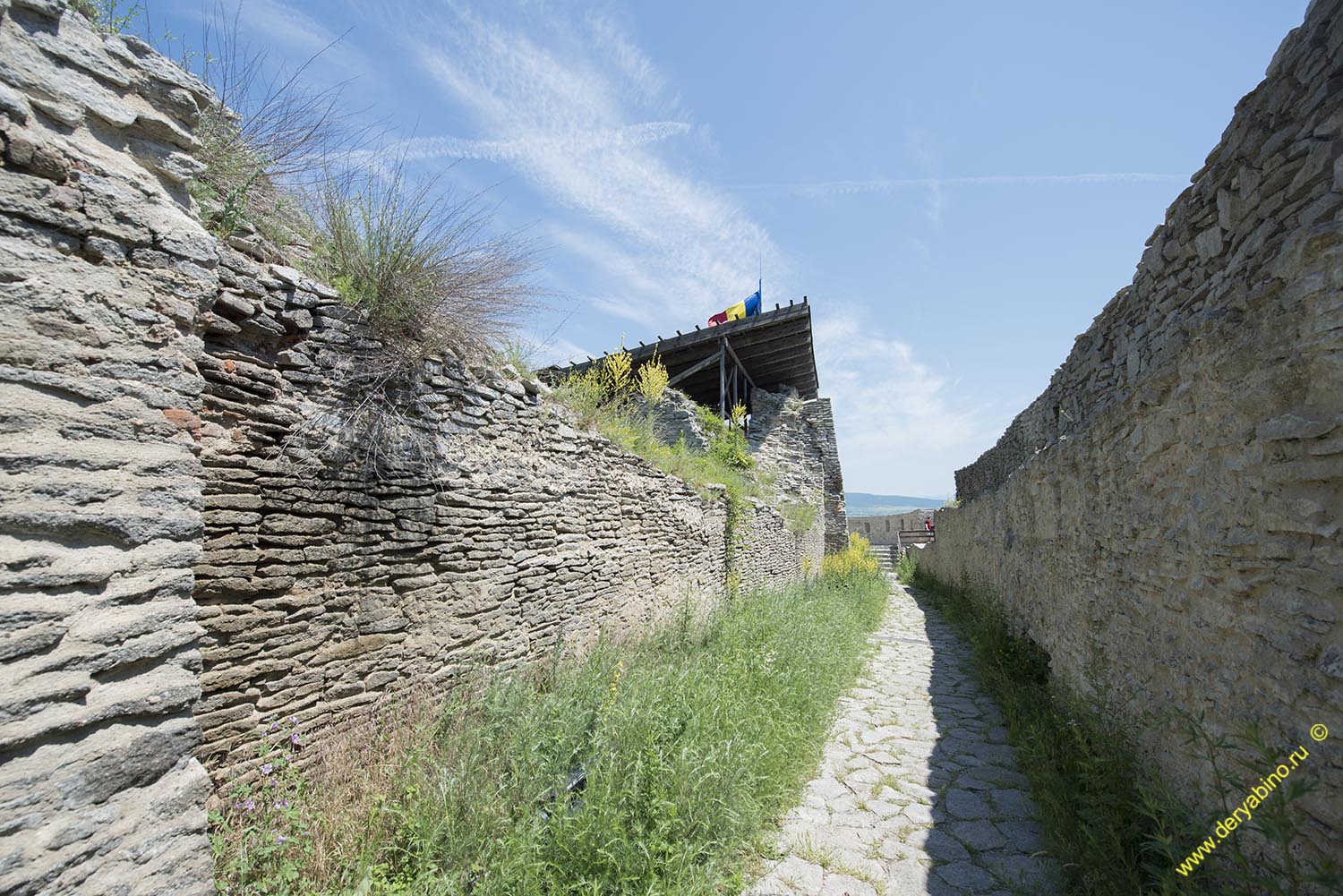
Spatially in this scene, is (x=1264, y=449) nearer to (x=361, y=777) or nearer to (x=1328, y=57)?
(x=1328, y=57)

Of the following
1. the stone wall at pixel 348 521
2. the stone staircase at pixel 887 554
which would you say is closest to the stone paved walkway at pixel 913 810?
the stone wall at pixel 348 521

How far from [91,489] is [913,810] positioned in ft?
15.2

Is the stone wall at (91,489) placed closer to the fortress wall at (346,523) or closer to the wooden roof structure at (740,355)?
the fortress wall at (346,523)

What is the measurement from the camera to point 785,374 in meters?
20.4

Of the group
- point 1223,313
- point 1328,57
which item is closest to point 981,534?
point 1223,313

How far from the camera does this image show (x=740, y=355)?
18.2 metres

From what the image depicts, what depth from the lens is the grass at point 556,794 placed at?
2.51m

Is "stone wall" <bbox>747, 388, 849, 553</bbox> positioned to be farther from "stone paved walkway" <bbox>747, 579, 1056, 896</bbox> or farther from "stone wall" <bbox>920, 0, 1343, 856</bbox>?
"stone wall" <bbox>920, 0, 1343, 856</bbox>

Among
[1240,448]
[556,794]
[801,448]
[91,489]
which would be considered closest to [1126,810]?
[1240,448]

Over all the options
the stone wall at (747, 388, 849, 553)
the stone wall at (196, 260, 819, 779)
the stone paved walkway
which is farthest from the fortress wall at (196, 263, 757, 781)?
the stone wall at (747, 388, 849, 553)

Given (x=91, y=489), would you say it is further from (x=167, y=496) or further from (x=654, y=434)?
(x=654, y=434)

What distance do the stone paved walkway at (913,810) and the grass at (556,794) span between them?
248 mm

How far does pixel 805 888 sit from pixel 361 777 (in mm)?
2455

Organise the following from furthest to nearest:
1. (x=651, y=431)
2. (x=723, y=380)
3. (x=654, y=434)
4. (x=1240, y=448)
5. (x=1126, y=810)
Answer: (x=723, y=380) → (x=654, y=434) → (x=651, y=431) → (x=1126, y=810) → (x=1240, y=448)
